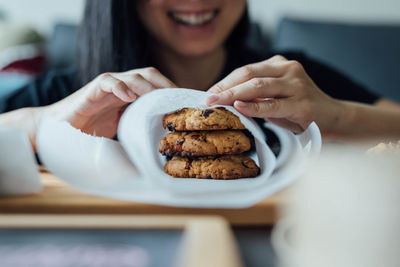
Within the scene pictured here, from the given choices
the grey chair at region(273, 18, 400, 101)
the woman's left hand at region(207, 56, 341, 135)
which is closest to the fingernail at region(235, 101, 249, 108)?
the woman's left hand at region(207, 56, 341, 135)

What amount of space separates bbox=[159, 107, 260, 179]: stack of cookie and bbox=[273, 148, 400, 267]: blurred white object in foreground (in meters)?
0.06

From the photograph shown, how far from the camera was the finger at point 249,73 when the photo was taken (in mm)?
296

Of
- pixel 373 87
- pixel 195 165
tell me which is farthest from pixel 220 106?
pixel 373 87

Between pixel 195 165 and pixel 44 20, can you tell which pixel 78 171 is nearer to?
pixel 195 165

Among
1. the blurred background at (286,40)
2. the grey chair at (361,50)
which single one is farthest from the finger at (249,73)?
the grey chair at (361,50)

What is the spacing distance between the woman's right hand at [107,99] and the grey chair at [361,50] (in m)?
0.65

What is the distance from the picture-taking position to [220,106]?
29 centimetres

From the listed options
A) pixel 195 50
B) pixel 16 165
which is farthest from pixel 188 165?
pixel 195 50

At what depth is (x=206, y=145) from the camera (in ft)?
0.97

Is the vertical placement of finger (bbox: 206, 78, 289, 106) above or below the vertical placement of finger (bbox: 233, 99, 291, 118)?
above

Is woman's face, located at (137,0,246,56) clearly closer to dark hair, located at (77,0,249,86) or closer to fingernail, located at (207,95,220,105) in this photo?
dark hair, located at (77,0,249,86)

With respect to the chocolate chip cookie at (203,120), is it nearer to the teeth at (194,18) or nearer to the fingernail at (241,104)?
the fingernail at (241,104)

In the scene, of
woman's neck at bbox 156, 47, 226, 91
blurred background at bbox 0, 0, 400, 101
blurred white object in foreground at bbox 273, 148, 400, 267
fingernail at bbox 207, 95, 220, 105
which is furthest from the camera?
blurred background at bbox 0, 0, 400, 101

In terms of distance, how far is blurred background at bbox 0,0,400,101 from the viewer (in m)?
0.80
